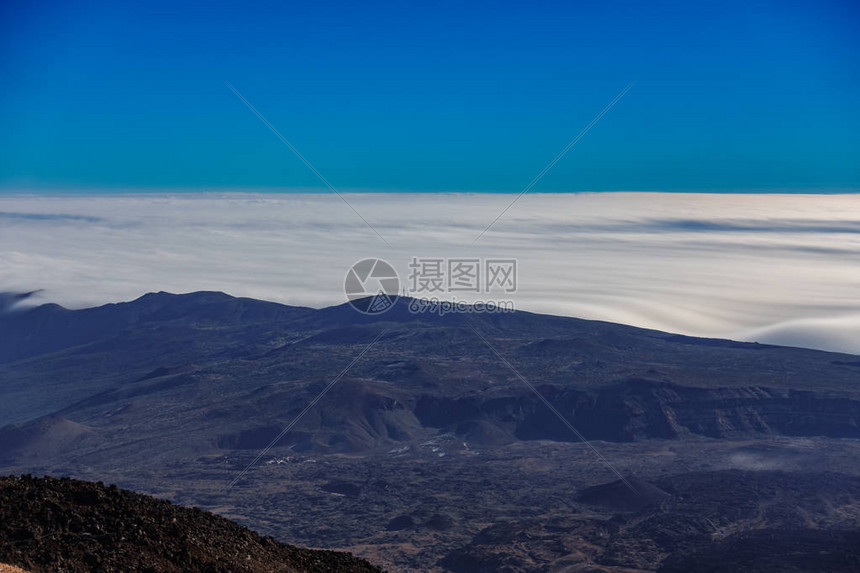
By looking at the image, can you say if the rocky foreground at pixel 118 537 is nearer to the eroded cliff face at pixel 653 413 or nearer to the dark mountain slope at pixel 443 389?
the dark mountain slope at pixel 443 389

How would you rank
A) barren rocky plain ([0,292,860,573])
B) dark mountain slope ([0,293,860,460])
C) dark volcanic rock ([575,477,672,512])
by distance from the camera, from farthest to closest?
dark mountain slope ([0,293,860,460]) → dark volcanic rock ([575,477,672,512]) → barren rocky plain ([0,292,860,573])

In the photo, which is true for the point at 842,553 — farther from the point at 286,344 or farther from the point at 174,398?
the point at 286,344

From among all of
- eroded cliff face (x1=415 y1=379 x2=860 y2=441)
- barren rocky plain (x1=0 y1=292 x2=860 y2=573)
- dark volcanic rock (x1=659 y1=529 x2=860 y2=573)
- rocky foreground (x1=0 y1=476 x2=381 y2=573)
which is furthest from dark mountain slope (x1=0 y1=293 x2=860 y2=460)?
rocky foreground (x1=0 y1=476 x2=381 y2=573)

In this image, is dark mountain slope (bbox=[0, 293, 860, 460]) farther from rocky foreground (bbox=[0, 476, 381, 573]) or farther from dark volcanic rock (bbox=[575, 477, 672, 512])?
rocky foreground (bbox=[0, 476, 381, 573])

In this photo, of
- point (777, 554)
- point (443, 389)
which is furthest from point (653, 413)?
point (777, 554)

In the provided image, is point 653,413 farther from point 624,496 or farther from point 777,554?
point 777,554

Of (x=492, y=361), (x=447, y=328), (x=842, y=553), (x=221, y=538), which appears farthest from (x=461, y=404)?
(x=221, y=538)

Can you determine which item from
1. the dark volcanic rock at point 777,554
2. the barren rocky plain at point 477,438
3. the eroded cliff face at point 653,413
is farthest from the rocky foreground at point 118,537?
the eroded cliff face at point 653,413
